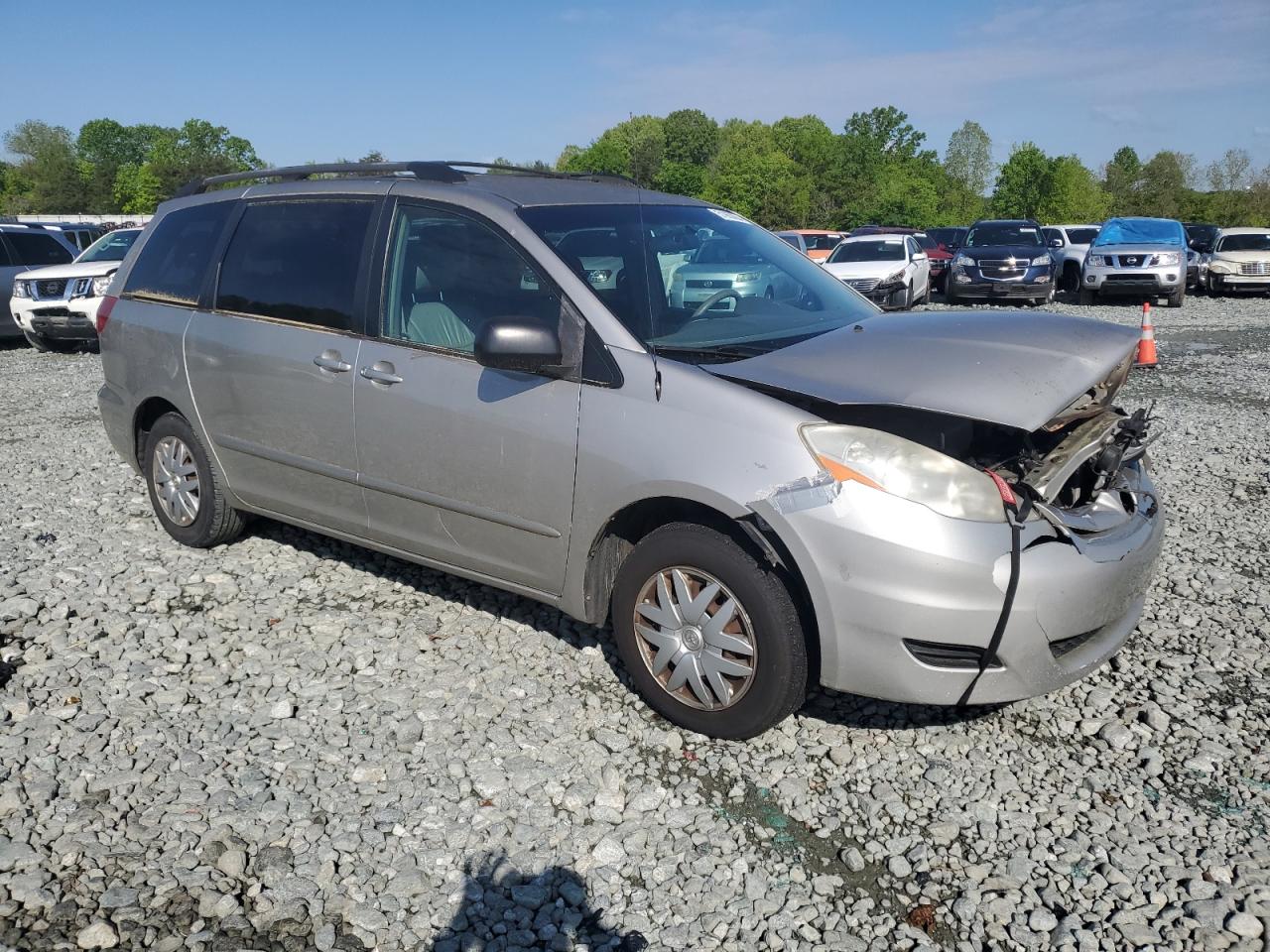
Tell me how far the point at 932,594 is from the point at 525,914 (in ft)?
4.89

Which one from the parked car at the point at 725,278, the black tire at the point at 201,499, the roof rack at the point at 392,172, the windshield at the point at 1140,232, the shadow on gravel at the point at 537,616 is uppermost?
→ the windshield at the point at 1140,232

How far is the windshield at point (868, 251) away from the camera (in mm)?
20406

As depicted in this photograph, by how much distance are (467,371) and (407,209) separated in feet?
2.83

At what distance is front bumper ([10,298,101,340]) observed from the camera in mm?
14945

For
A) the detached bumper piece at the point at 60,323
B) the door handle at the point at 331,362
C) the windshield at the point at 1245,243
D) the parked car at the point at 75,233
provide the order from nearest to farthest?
the door handle at the point at 331,362 → the detached bumper piece at the point at 60,323 → the parked car at the point at 75,233 → the windshield at the point at 1245,243

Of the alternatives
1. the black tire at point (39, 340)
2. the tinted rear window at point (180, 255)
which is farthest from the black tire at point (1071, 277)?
the tinted rear window at point (180, 255)

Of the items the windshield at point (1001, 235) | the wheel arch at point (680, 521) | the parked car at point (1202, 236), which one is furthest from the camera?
the parked car at point (1202, 236)

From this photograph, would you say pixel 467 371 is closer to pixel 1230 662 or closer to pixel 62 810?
pixel 62 810

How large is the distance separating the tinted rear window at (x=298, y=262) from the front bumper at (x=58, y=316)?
1146 centimetres

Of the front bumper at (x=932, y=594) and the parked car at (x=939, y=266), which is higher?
the parked car at (x=939, y=266)

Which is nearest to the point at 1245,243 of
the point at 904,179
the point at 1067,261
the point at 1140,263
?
the point at 1067,261

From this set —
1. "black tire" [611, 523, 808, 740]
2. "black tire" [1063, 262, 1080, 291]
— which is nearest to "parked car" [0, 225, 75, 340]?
"black tire" [611, 523, 808, 740]

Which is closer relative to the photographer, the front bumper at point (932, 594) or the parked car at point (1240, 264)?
the front bumper at point (932, 594)

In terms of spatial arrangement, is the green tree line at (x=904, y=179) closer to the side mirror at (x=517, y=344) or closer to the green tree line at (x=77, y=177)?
the side mirror at (x=517, y=344)
